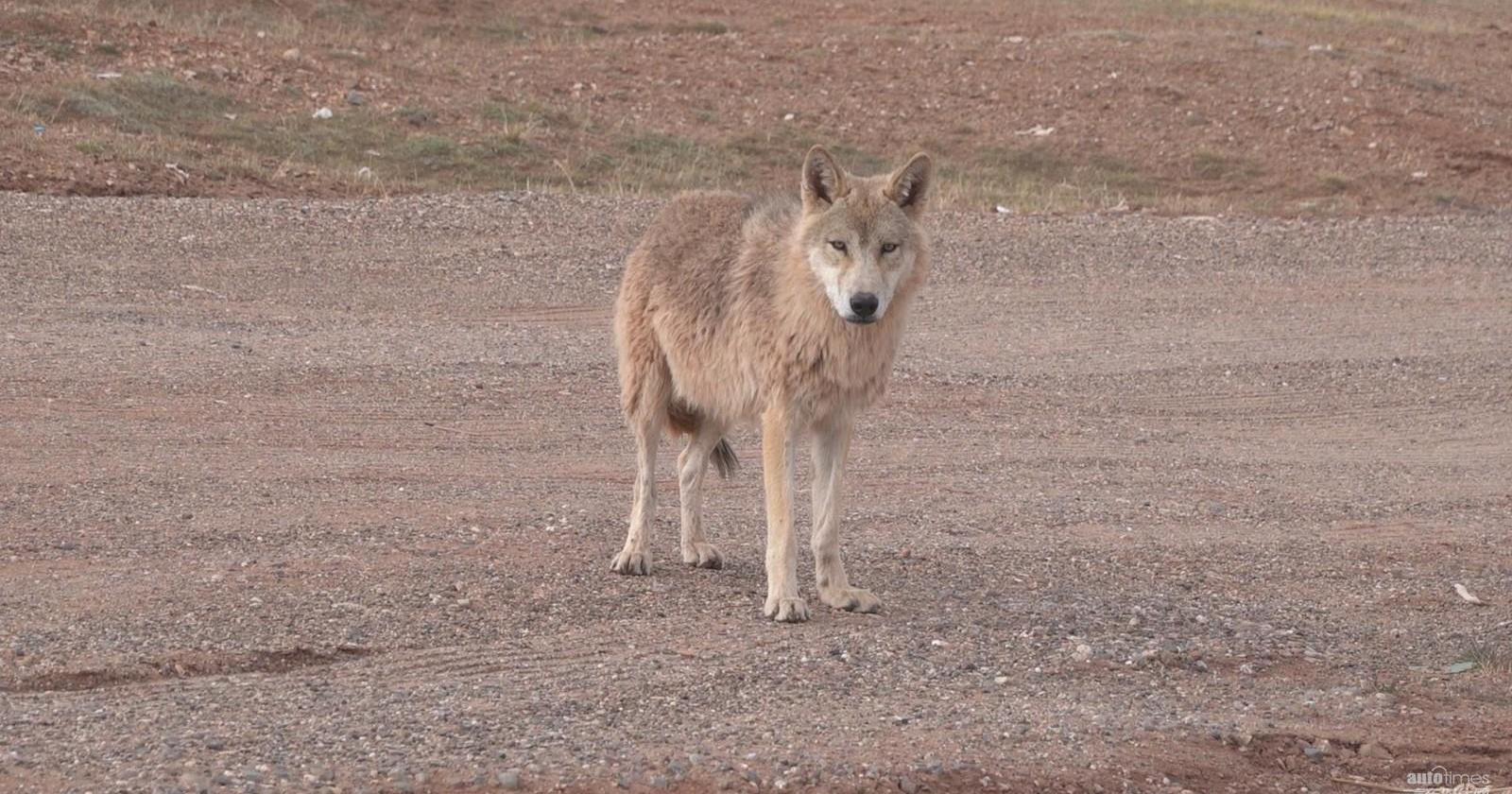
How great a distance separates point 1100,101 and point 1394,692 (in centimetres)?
1942

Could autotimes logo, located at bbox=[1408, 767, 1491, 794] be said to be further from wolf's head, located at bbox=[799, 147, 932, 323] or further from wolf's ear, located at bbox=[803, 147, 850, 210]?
wolf's ear, located at bbox=[803, 147, 850, 210]

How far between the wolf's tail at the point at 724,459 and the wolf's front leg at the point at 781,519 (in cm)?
94

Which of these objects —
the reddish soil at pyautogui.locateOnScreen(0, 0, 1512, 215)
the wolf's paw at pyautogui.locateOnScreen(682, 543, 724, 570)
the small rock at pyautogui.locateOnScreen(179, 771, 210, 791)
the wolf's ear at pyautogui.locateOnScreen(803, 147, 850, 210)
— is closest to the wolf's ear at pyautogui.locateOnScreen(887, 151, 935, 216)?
the wolf's ear at pyautogui.locateOnScreen(803, 147, 850, 210)

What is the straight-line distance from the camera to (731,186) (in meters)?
20.9

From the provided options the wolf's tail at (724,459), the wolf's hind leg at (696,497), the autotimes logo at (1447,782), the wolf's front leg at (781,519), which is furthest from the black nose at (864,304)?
the autotimes logo at (1447,782)

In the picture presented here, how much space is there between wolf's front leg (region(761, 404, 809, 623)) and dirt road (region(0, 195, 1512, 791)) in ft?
0.57

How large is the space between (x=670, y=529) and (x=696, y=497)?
2.73 ft

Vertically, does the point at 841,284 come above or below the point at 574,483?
above

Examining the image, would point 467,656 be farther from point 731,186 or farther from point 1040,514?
point 731,186

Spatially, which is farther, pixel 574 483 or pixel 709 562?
pixel 574 483

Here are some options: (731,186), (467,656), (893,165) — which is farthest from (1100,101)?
(467,656)

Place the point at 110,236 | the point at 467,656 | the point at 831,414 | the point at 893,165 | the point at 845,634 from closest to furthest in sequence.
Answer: the point at 467,656
the point at 845,634
the point at 831,414
the point at 110,236
the point at 893,165

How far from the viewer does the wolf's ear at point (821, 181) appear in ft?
26.0

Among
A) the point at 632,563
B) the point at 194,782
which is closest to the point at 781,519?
the point at 632,563
